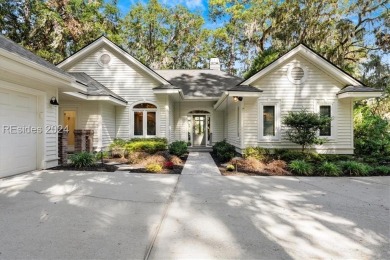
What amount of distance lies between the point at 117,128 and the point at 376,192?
1106 centimetres

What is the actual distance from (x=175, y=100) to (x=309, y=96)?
7571mm

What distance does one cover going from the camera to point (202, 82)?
15672 mm

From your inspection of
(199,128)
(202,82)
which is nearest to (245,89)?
(199,128)

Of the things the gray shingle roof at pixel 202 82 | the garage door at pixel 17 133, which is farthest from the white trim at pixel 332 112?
the garage door at pixel 17 133

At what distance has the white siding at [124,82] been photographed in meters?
12.3

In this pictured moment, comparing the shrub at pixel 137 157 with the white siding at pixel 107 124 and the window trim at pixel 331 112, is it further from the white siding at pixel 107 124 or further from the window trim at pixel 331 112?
the window trim at pixel 331 112

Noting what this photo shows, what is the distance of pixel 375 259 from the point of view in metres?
2.50

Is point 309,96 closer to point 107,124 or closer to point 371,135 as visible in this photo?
point 371,135

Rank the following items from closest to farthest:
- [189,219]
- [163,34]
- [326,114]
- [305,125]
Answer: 1. [189,219]
2. [305,125]
3. [326,114]
4. [163,34]

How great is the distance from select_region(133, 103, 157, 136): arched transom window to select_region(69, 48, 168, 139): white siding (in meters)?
0.26

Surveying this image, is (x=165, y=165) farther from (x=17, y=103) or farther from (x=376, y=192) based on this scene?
(x=376, y=192)

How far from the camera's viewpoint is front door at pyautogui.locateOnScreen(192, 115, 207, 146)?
15227mm

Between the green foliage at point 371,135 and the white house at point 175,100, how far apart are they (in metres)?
1.23

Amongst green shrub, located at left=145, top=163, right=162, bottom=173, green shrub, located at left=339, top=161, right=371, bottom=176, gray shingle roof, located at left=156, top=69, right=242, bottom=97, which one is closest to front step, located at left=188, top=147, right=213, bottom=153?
gray shingle roof, located at left=156, top=69, right=242, bottom=97
